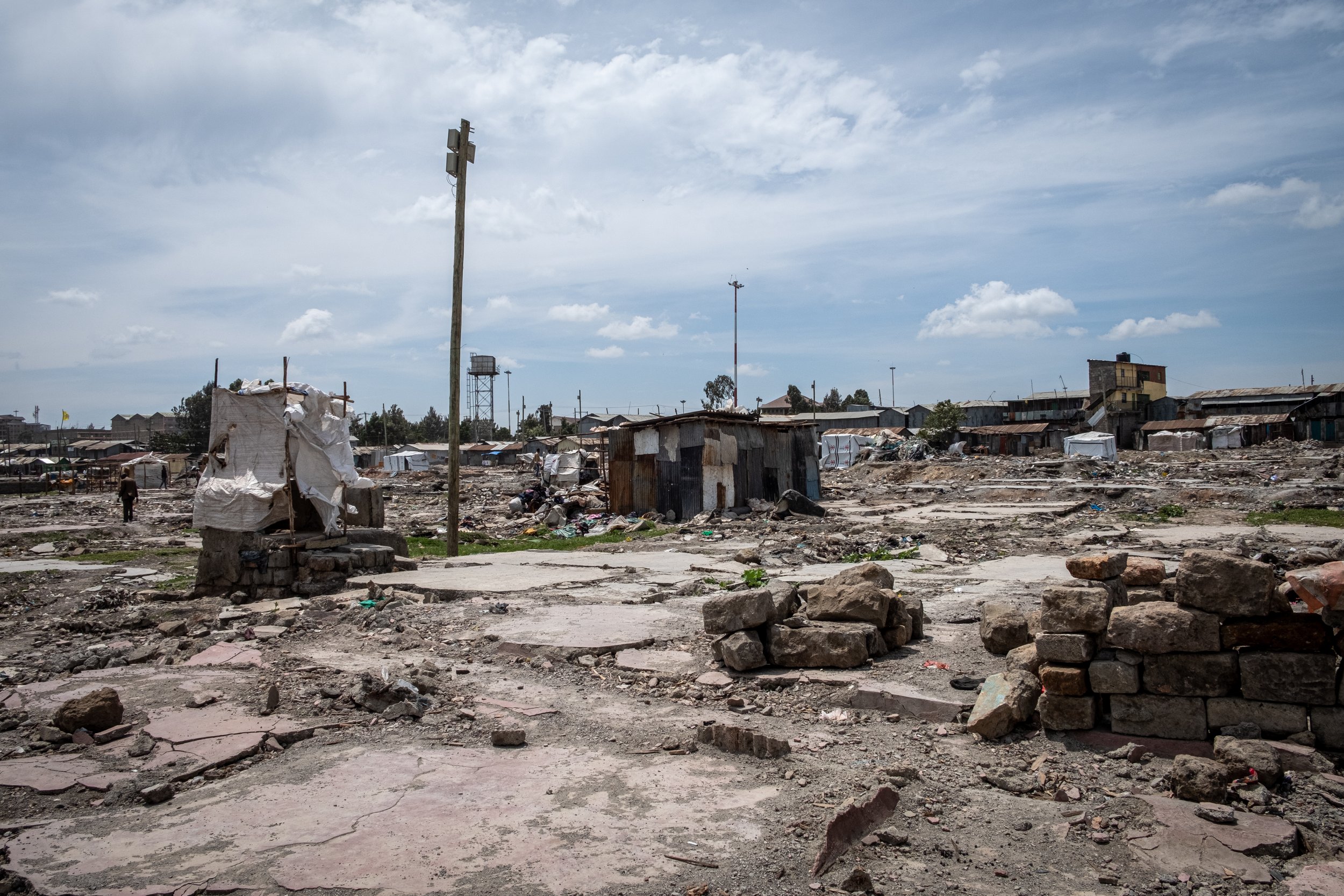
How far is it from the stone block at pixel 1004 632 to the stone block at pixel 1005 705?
789 millimetres

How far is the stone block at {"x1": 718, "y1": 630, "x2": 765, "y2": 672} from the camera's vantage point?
5.23 meters

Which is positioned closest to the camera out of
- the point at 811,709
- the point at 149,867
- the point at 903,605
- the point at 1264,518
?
the point at 149,867

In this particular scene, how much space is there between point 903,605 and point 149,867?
4.51 m

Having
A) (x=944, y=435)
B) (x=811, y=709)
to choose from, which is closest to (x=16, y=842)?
(x=811, y=709)

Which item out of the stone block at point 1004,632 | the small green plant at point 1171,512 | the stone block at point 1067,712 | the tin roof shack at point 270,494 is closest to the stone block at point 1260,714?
the stone block at point 1067,712

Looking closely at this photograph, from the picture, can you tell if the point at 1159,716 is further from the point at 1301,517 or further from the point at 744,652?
the point at 1301,517

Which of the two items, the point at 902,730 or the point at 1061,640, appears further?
the point at 902,730

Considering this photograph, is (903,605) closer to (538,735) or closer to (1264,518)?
(538,735)

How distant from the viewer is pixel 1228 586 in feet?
12.0

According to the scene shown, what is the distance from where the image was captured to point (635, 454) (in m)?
19.6

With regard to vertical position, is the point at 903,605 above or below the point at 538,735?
above

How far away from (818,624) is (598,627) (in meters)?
2.11

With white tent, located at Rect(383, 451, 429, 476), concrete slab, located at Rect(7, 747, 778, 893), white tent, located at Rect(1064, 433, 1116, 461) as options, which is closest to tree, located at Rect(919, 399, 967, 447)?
white tent, located at Rect(1064, 433, 1116, 461)

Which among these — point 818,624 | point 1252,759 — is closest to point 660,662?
point 818,624
